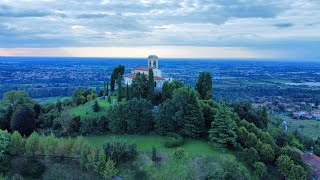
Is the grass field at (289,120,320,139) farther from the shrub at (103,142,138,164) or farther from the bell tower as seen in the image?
the shrub at (103,142,138,164)

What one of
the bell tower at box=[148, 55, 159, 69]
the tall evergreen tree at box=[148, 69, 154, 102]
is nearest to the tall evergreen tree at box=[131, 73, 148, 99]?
the tall evergreen tree at box=[148, 69, 154, 102]

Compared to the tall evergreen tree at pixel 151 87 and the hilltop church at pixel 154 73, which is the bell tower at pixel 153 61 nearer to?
the hilltop church at pixel 154 73

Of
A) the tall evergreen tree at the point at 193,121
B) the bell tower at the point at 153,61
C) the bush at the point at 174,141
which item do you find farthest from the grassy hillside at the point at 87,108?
the bell tower at the point at 153,61

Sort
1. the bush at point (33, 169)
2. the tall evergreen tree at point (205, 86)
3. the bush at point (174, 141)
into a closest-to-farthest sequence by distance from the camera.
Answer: the bush at point (33, 169) < the bush at point (174, 141) < the tall evergreen tree at point (205, 86)

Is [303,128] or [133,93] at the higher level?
[133,93]

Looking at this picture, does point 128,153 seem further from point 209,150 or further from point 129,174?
point 209,150

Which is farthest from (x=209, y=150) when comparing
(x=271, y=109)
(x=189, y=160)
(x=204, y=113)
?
(x=271, y=109)

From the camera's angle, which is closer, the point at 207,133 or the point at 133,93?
the point at 207,133

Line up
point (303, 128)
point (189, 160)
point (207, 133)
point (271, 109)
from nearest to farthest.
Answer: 1. point (189, 160)
2. point (207, 133)
3. point (303, 128)
4. point (271, 109)
